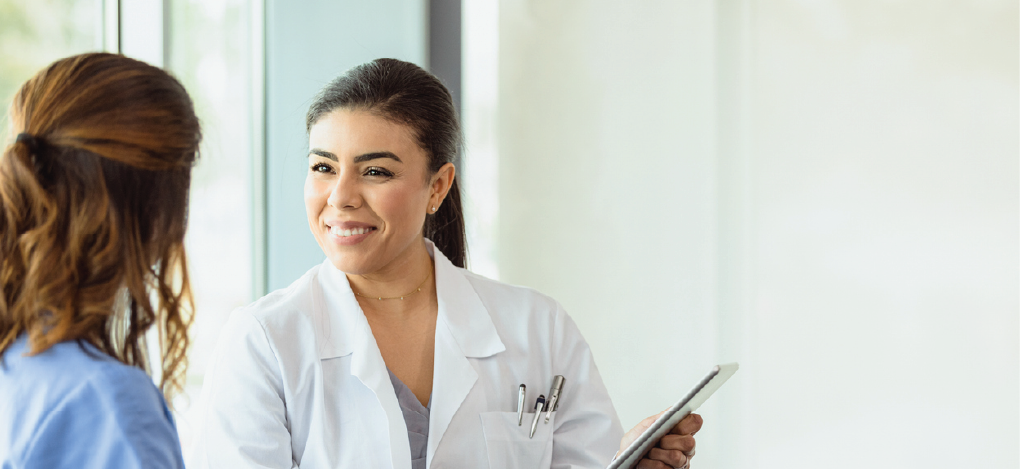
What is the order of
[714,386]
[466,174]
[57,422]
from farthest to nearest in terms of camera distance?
1. [466,174]
2. [714,386]
3. [57,422]

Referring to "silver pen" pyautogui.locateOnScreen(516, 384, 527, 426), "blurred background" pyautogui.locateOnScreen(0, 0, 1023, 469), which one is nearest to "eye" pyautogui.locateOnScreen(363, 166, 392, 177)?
"silver pen" pyautogui.locateOnScreen(516, 384, 527, 426)

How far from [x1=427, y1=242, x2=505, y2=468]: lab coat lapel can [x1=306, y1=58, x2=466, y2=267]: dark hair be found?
0.79 ft

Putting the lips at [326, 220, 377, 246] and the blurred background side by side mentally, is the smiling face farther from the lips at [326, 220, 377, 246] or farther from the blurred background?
the blurred background

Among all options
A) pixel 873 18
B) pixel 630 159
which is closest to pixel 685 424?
pixel 630 159

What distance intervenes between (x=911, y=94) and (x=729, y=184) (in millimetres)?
584

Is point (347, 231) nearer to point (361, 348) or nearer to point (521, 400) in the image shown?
point (361, 348)

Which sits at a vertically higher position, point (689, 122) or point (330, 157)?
point (689, 122)

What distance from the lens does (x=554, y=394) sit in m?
1.55

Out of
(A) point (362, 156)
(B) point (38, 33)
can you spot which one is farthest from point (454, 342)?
(B) point (38, 33)

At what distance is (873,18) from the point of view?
2.32 m

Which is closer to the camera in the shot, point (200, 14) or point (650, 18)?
point (200, 14)

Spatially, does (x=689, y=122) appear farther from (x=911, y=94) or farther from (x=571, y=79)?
(x=911, y=94)

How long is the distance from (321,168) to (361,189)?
98 millimetres

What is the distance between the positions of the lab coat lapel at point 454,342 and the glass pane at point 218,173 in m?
0.62
